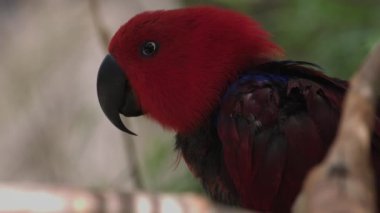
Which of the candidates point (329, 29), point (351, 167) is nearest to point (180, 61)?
point (329, 29)

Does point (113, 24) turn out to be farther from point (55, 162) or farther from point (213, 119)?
point (213, 119)

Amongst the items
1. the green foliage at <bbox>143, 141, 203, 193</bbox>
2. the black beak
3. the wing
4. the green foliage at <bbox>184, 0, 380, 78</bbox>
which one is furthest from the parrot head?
the green foliage at <bbox>143, 141, 203, 193</bbox>

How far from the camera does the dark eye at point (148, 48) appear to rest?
5.24ft

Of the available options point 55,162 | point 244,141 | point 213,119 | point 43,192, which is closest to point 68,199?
point 43,192

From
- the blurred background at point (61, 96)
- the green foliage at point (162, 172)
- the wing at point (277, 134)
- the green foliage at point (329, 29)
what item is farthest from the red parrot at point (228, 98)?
the blurred background at point (61, 96)

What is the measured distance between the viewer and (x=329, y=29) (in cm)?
218

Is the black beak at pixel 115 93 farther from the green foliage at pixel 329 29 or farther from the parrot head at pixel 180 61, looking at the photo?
the green foliage at pixel 329 29

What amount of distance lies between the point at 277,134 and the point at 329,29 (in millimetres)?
919

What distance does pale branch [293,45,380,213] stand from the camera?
2.12ft

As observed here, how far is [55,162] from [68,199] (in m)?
2.32

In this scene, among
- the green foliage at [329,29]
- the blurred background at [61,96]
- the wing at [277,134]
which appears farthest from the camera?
the blurred background at [61,96]

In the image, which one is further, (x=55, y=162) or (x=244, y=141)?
(x=55, y=162)

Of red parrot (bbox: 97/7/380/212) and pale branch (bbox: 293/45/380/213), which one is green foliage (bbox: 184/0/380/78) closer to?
red parrot (bbox: 97/7/380/212)

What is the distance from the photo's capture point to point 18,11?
10.8 ft
